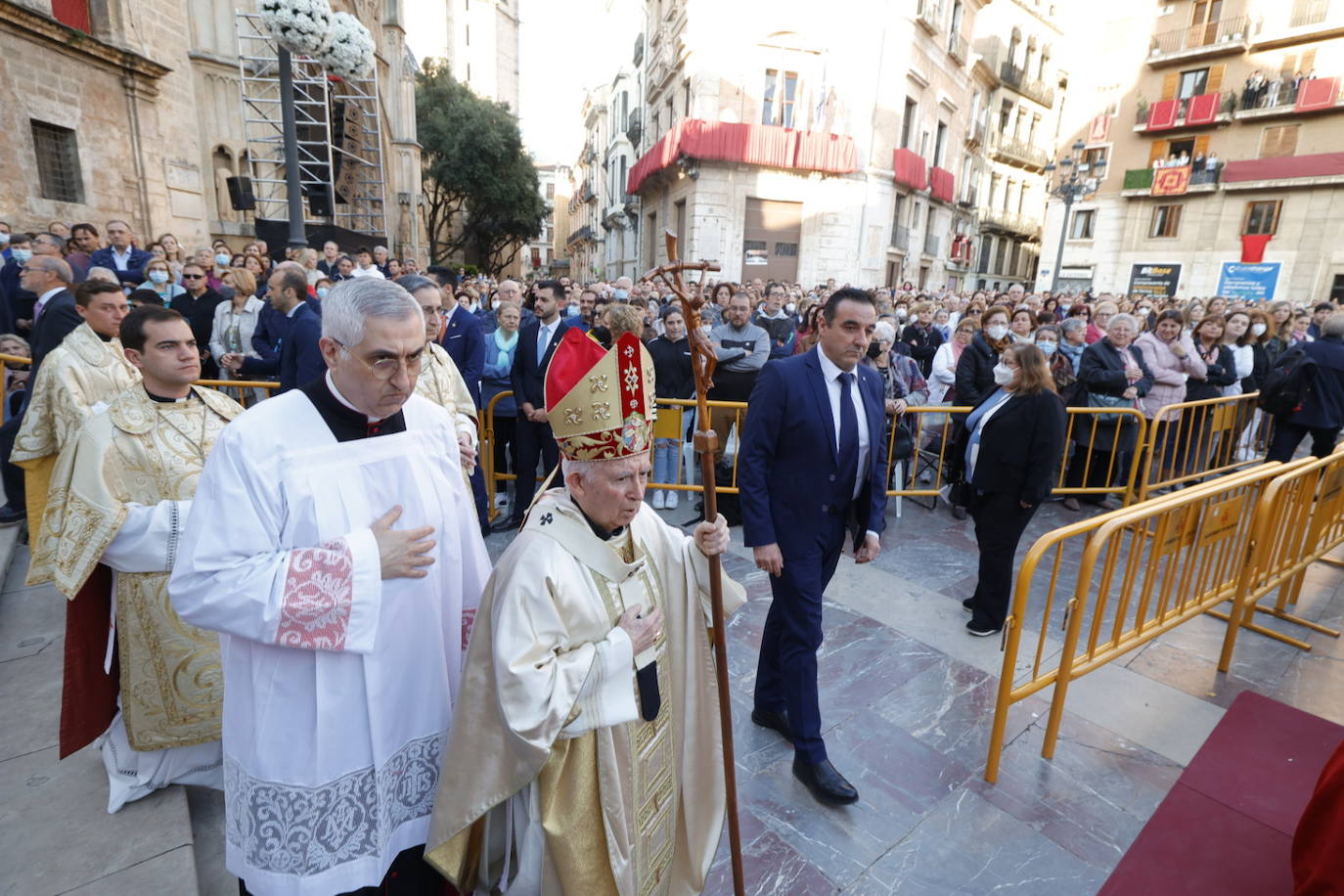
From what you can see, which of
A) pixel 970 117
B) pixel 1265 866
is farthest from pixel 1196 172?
pixel 1265 866

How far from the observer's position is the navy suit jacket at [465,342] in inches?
225

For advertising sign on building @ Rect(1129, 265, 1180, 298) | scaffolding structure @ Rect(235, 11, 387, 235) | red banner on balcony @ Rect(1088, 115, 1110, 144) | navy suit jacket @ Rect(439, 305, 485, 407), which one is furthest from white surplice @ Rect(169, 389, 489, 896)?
red banner on balcony @ Rect(1088, 115, 1110, 144)

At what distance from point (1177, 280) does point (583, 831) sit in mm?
39849

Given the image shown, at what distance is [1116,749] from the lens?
10.8 ft

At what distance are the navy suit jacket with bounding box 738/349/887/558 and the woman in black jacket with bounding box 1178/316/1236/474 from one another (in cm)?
614

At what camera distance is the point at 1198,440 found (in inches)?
275

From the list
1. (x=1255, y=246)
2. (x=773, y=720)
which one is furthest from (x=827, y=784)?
(x=1255, y=246)

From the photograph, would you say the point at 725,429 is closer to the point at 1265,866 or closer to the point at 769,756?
the point at 769,756

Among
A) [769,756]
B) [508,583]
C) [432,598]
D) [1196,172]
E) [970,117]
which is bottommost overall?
[769,756]

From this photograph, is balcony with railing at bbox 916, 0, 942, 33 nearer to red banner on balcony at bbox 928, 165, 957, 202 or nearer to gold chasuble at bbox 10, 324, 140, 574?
red banner on balcony at bbox 928, 165, 957, 202

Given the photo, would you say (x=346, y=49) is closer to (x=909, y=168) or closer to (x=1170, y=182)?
(x=909, y=168)

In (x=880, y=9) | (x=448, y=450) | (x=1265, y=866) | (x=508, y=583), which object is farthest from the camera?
(x=880, y=9)

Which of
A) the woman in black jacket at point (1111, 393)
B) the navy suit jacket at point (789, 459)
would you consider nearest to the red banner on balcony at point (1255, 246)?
the woman in black jacket at point (1111, 393)

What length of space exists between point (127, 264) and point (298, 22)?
15.5 ft
